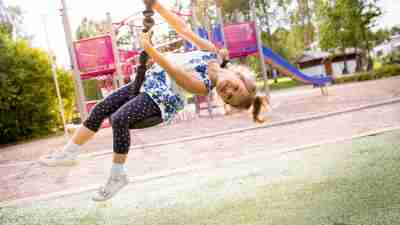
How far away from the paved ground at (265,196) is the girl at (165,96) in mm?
607

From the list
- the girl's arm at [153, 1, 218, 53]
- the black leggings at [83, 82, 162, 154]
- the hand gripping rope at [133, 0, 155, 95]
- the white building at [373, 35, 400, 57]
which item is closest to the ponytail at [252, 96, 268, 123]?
the girl's arm at [153, 1, 218, 53]

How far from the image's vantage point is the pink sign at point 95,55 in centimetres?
841

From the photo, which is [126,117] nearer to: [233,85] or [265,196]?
[233,85]

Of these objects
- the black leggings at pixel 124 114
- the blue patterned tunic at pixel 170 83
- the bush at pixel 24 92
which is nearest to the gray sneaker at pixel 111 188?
the black leggings at pixel 124 114

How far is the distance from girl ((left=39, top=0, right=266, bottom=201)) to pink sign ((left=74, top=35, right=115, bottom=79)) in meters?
5.94

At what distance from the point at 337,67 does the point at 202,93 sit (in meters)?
40.9

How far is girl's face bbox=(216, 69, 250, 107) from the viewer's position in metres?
2.49

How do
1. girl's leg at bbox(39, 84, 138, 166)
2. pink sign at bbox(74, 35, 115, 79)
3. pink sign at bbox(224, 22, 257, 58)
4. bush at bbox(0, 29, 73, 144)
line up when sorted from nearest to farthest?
girl's leg at bbox(39, 84, 138, 166), pink sign at bbox(74, 35, 115, 79), pink sign at bbox(224, 22, 257, 58), bush at bbox(0, 29, 73, 144)

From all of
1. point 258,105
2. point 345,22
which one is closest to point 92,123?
point 258,105

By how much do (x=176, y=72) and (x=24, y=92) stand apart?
11019mm

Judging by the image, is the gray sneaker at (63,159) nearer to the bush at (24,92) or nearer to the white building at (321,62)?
the bush at (24,92)

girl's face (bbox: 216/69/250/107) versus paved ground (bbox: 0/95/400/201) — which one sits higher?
girl's face (bbox: 216/69/250/107)

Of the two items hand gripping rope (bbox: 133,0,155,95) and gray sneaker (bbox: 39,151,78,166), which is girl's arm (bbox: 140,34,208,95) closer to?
hand gripping rope (bbox: 133,0,155,95)

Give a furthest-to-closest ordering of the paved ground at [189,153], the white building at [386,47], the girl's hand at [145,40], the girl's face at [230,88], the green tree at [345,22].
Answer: the white building at [386,47], the green tree at [345,22], the paved ground at [189,153], the girl's face at [230,88], the girl's hand at [145,40]
